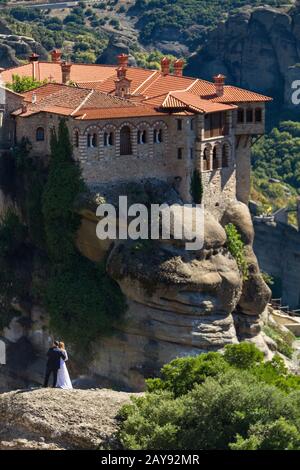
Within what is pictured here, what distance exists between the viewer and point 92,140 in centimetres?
5703

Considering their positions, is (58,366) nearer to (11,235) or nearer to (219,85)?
(11,235)

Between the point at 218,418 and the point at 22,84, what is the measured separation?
97.2 ft

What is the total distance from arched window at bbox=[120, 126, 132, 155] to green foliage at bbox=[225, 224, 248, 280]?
6.00m

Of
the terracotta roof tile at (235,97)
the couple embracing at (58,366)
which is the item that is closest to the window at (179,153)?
the terracotta roof tile at (235,97)

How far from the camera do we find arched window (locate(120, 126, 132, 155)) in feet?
189

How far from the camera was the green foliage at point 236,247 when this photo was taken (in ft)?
200

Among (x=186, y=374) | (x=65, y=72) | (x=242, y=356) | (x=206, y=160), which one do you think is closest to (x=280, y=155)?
(x=65, y=72)

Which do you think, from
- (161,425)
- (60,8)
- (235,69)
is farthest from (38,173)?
(60,8)

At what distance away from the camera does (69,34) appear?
141875 mm

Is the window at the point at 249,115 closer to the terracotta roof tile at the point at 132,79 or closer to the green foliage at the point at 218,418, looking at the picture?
the terracotta roof tile at the point at 132,79

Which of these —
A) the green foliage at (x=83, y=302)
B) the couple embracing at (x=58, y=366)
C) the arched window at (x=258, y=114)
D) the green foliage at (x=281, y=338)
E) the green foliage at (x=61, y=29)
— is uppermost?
the arched window at (x=258, y=114)

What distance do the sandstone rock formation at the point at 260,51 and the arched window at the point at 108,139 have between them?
6792 centimetres

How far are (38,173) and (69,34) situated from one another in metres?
84.2
